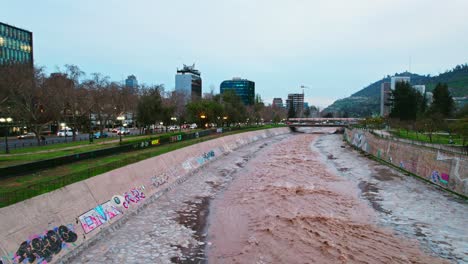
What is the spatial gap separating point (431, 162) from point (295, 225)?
63.9 ft

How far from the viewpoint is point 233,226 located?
21.0 m

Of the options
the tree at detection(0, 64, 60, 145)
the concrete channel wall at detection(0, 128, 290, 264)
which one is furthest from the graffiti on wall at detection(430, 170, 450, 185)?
the tree at detection(0, 64, 60, 145)

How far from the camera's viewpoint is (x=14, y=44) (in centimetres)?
9612

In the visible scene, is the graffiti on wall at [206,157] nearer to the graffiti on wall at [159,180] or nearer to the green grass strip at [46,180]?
the graffiti on wall at [159,180]

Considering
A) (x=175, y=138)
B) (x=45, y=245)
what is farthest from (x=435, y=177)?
(x=175, y=138)

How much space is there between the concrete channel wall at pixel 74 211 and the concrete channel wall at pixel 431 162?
2548cm

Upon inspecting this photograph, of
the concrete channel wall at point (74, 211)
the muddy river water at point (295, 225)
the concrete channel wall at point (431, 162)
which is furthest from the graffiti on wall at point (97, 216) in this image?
the concrete channel wall at point (431, 162)

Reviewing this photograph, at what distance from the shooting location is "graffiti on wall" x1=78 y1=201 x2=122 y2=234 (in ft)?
58.1

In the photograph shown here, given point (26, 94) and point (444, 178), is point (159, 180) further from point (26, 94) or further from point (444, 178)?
point (26, 94)

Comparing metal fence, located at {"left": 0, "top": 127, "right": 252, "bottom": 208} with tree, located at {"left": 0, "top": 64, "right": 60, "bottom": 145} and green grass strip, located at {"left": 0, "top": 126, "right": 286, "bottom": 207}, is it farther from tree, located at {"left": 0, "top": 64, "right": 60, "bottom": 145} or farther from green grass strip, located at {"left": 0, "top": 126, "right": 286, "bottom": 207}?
tree, located at {"left": 0, "top": 64, "right": 60, "bottom": 145}

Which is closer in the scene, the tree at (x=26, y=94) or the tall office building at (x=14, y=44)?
the tree at (x=26, y=94)

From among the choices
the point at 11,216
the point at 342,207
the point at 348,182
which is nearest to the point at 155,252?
the point at 11,216

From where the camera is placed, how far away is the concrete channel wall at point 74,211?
13.5 meters

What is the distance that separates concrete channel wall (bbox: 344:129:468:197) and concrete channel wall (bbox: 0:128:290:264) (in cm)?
2548
